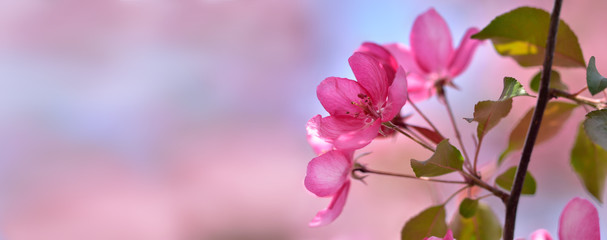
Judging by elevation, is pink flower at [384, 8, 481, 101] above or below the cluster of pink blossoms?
above

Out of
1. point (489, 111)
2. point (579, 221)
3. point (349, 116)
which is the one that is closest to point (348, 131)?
point (349, 116)

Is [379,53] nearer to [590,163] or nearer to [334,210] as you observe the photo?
[334,210]

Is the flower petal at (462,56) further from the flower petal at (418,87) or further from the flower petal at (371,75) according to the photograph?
the flower petal at (371,75)

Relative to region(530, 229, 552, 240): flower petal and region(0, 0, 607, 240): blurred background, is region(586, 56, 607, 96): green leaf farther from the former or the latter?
region(0, 0, 607, 240): blurred background

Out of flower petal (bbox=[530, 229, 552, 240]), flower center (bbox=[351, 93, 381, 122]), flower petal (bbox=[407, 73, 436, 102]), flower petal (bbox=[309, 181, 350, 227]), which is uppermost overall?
flower petal (bbox=[407, 73, 436, 102])

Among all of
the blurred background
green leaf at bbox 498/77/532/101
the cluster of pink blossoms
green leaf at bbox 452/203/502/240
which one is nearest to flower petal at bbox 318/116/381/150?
the cluster of pink blossoms

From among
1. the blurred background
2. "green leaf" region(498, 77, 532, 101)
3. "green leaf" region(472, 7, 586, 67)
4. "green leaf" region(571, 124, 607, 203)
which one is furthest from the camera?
the blurred background

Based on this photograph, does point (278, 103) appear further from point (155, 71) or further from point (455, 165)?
point (455, 165)
